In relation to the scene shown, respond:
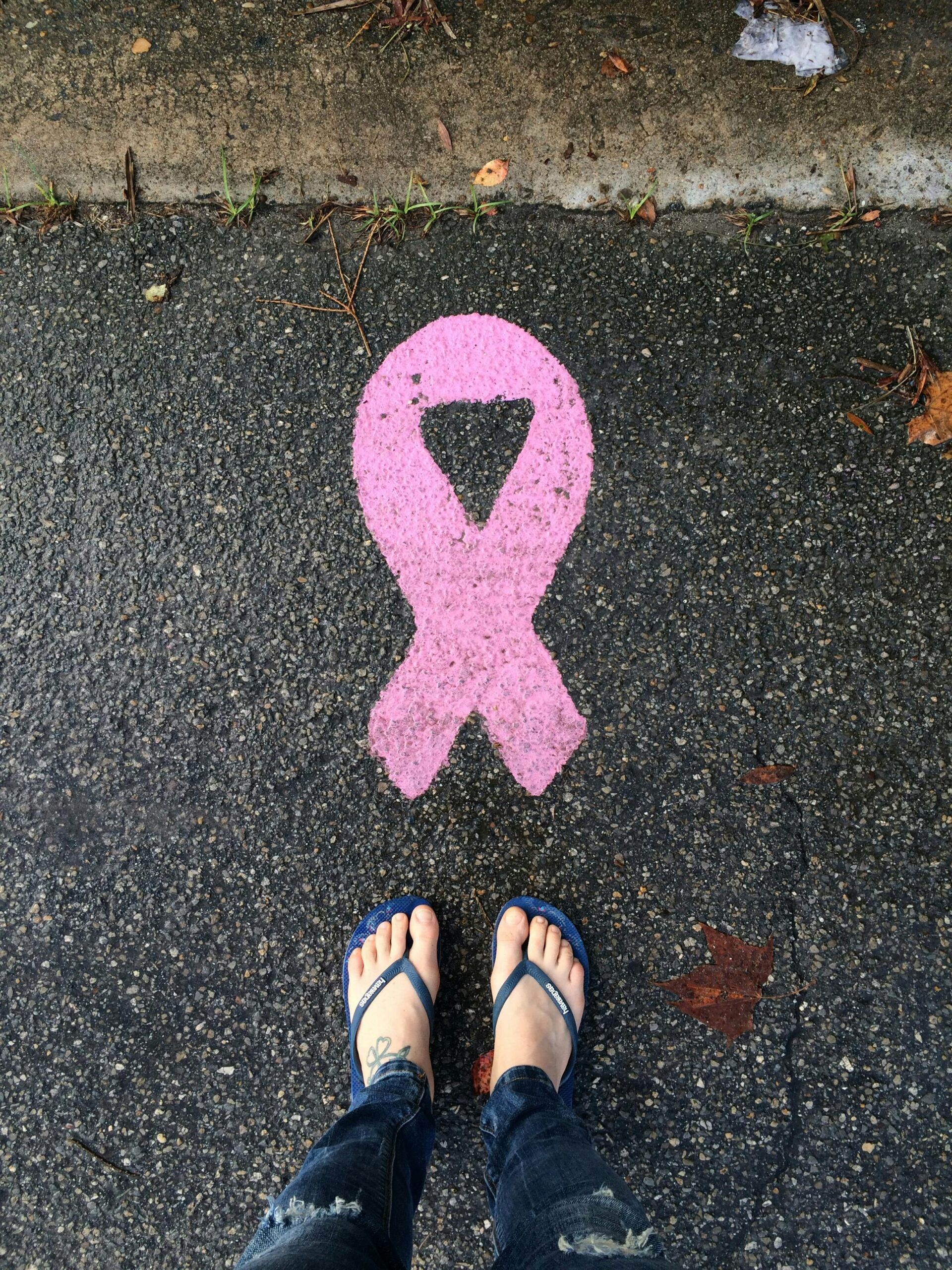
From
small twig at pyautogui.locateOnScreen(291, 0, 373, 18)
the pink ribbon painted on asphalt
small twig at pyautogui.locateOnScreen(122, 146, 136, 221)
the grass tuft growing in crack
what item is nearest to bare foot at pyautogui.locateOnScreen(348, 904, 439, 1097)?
the pink ribbon painted on asphalt

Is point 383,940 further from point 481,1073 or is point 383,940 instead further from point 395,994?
point 481,1073

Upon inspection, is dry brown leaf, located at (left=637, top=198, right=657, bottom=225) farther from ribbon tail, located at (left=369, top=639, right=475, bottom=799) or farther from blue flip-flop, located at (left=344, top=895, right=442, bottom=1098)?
blue flip-flop, located at (left=344, top=895, right=442, bottom=1098)

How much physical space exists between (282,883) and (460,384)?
1.43 metres

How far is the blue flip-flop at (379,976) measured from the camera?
183 cm

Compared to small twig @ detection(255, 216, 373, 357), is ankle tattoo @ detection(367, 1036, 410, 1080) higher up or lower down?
lower down

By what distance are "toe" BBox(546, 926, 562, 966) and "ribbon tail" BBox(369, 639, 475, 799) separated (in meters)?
0.48

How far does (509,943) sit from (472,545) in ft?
3.44

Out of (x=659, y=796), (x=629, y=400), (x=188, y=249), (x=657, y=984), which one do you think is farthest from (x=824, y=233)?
(x=657, y=984)

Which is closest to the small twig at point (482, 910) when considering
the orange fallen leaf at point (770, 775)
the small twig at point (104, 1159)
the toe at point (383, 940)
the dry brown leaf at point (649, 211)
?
the toe at point (383, 940)

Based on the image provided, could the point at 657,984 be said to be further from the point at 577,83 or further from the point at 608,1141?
the point at 577,83

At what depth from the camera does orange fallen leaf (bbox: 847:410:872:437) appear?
6.48 feet

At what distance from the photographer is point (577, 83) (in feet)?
6.64

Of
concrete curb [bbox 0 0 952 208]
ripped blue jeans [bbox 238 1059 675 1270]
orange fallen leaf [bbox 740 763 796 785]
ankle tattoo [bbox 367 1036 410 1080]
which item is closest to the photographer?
ripped blue jeans [bbox 238 1059 675 1270]

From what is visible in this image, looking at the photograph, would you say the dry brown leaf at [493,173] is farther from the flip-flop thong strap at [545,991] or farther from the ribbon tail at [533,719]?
the flip-flop thong strap at [545,991]
